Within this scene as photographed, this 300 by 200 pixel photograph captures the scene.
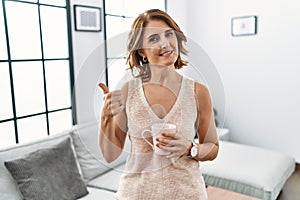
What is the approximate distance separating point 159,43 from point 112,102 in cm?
17

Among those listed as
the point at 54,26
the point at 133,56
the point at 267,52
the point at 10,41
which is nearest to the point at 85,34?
the point at 54,26

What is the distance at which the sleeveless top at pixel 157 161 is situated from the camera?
0.68 m

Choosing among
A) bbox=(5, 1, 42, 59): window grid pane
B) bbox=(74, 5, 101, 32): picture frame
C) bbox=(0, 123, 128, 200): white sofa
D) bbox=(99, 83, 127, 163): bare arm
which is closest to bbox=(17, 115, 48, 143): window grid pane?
bbox=(0, 123, 128, 200): white sofa

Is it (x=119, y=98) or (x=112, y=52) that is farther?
(x=112, y=52)

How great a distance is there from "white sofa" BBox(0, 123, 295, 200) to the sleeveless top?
98cm

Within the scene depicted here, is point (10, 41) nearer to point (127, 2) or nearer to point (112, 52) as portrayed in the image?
point (127, 2)

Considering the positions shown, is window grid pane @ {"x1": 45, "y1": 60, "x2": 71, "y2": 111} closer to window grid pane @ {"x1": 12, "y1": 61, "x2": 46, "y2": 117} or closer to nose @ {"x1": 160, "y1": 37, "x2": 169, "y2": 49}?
window grid pane @ {"x1": 12, "y1": 61, "x2": 46, "y2": 117}

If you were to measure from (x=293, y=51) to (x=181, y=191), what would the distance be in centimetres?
284

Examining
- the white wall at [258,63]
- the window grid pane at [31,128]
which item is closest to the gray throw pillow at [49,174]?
the window grid pane at [31,128]

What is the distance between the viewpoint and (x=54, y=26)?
217cm

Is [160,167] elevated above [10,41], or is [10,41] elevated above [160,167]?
[10,41]

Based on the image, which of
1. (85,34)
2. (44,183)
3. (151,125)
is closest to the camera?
(151,125)

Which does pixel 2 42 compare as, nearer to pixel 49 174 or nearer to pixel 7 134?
pixel 7 134

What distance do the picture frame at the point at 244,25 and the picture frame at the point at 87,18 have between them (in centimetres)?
173
